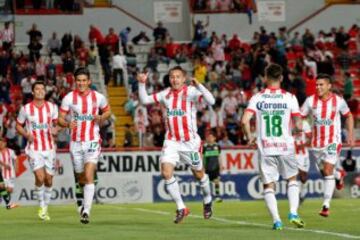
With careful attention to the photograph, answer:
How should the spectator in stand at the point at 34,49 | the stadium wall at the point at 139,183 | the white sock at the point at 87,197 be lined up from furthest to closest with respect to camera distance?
the spectator in stand at the point at 34,49 < the stadium wall at the point at 139,183 < the white sock at the point at 87,197

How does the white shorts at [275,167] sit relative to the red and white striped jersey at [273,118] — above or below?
below

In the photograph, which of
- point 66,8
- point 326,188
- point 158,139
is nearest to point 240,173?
point 158,139

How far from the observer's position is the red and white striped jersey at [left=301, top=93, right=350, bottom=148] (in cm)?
2261

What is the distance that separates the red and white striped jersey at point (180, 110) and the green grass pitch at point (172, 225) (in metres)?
1.43

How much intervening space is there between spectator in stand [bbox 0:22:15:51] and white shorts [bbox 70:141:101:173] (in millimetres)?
22947

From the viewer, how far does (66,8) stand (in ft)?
157

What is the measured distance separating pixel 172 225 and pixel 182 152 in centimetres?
131

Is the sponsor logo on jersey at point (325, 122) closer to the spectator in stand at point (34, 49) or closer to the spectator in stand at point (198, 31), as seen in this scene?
the spectator in stand at point (34, 49)

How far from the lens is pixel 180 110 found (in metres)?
20.3

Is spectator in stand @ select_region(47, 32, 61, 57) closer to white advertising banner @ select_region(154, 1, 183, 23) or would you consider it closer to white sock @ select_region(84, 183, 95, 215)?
white advertising banner @ select_region(154, 1, 183, 23)

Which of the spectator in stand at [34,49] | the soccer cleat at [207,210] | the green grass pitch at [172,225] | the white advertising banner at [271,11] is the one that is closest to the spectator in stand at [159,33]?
the spectator in stand at [34,49]

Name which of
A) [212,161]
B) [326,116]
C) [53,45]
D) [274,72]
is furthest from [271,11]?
Result: [274,72]

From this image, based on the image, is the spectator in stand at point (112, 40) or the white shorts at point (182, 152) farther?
the spectator in stand at point (112, 40)

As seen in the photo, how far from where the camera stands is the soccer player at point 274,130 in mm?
17859
